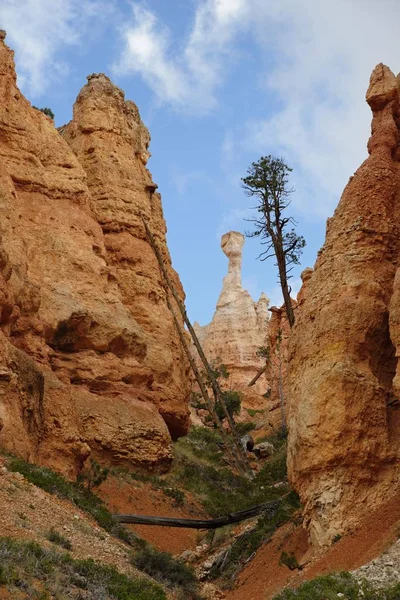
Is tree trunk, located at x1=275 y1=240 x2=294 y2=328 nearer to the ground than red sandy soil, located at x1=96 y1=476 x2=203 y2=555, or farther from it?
farther from it

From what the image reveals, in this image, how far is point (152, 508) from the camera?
2223cm

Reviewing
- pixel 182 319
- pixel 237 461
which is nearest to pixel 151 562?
pixel 237 461

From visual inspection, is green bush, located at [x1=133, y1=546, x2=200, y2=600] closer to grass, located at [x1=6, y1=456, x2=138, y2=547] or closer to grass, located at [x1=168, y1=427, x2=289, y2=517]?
grass, located at [x1=6, y1=456, x2=138, y2=547]

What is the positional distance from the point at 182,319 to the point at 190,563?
1721cm

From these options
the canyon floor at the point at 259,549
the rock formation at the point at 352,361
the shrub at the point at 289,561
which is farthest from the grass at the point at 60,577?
the rock formation at the point at 352,361

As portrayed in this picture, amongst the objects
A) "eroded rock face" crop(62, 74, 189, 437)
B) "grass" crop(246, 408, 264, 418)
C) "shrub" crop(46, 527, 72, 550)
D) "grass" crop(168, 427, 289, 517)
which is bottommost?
"shrub" crop(46, 527, 72, 550)

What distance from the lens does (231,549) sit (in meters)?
18.6

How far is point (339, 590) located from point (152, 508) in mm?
12418

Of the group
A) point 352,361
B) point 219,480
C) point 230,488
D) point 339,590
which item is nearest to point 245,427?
point 219,480

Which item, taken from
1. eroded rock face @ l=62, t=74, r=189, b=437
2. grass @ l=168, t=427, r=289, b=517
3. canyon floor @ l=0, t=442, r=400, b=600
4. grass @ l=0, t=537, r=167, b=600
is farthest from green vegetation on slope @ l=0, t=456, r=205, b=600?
eroded rock face @ l=62, t=74, r=189, b=437

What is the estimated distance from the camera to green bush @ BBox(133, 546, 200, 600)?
14484 mm

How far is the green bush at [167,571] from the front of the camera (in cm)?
1448

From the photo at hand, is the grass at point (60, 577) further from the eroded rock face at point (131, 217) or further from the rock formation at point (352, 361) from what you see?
the eroded rock face at point (131, 217)

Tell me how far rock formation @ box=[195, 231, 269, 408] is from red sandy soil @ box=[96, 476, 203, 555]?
167ft
